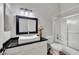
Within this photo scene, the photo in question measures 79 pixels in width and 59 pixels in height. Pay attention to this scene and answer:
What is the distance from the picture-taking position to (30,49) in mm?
1137

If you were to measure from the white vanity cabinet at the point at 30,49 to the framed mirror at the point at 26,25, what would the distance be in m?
0.21

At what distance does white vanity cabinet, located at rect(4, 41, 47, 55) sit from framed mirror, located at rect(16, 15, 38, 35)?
209 millimetres


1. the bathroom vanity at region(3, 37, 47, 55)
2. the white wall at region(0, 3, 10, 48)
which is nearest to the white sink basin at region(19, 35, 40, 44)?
the bathroom vanity at region(3, 37, 47, 55)

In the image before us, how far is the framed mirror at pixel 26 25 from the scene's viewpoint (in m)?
1.12

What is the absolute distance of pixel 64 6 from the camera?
1.14 metres

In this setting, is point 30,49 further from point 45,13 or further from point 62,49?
point 45,13

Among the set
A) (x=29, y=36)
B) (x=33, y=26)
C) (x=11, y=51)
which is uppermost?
(x=33, y=26)

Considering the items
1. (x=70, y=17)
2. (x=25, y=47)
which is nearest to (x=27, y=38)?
(x=25, y=47)

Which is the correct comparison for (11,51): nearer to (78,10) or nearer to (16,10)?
(16,10)

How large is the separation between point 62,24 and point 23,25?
0.60 meters

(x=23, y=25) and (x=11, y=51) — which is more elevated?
(x=23, y=25)

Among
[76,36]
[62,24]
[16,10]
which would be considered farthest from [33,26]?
[76,36]

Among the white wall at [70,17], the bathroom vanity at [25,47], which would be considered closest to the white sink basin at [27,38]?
the bathroom vanity at [25,47]

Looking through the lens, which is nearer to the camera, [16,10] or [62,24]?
[16,10]
